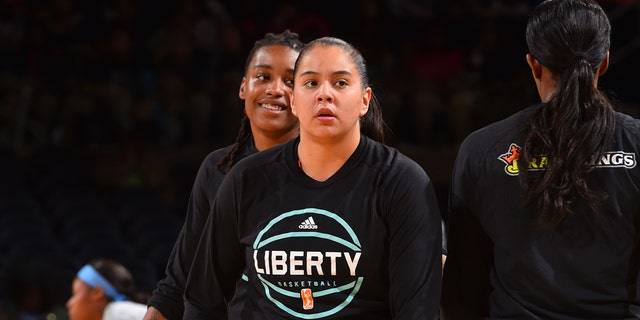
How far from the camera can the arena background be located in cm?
864

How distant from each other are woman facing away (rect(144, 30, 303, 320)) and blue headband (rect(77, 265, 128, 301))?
80.7 inches

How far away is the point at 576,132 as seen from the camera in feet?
8.43

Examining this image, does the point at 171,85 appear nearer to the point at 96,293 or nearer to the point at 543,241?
the point at 96,293

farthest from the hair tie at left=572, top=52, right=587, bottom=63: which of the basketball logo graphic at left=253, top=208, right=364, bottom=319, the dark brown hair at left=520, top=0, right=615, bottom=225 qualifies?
the basketball logo graphic at left=253, top=208, right=364, bottom=319

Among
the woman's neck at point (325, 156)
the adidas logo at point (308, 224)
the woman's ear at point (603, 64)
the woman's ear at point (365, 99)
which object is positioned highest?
the woman's ear at point (603, 64)

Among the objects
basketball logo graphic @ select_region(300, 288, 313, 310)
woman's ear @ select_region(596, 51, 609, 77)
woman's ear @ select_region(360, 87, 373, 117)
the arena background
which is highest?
the arena background

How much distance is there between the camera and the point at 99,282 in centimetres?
551

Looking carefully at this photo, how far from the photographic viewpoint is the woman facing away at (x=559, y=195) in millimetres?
2539

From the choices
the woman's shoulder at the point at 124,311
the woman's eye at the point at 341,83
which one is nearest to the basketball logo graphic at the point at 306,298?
the woman's eye at the point at 341,83

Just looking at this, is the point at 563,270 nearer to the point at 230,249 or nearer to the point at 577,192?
the point at 577,192

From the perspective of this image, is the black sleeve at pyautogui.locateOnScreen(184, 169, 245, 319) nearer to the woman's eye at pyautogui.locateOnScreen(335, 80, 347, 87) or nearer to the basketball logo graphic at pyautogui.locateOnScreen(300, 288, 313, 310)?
the basketball logo graphic at pyautogui.locateOnScreen(300, 288, 313, 310)

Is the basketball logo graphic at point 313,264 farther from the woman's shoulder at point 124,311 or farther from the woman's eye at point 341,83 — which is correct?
the woman's shoulder at point 124,311

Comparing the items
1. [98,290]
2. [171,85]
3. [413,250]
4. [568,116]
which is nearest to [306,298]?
[413,250]

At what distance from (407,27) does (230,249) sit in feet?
24.3
